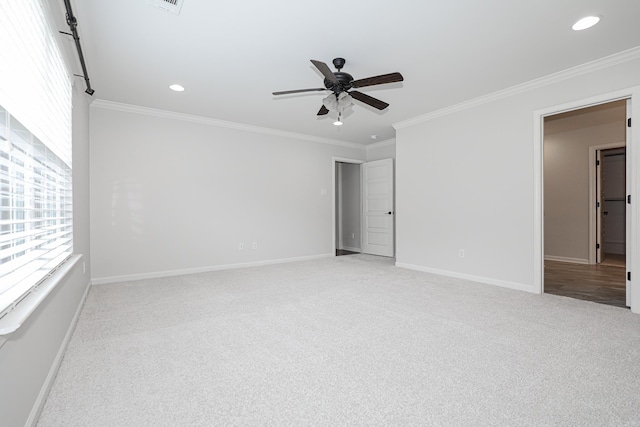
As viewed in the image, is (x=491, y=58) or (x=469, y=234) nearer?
(x=491, y=58)

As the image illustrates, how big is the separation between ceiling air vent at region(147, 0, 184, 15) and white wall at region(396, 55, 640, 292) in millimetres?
3688

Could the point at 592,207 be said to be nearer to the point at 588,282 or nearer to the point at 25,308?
the point at 588,282

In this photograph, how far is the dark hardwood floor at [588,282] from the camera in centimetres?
355

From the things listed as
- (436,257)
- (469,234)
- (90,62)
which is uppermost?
(90,62)

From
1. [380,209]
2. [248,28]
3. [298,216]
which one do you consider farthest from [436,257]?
[248,28]

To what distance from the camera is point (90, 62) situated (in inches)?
121

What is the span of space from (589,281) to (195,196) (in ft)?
19.0

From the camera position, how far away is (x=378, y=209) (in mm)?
6574

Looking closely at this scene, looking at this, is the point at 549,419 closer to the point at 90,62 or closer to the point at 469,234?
the point at 469,234

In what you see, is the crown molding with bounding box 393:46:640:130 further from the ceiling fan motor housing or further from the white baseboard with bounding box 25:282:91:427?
the white baseboard with bounding box 25:282:91:427

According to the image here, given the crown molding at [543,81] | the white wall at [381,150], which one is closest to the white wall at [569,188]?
the crown molding at [543,81]

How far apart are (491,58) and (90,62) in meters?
3.94

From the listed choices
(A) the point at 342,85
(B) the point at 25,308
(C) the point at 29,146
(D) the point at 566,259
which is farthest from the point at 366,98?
(D) the point at 566,259

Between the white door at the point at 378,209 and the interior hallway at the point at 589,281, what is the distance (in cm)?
271
